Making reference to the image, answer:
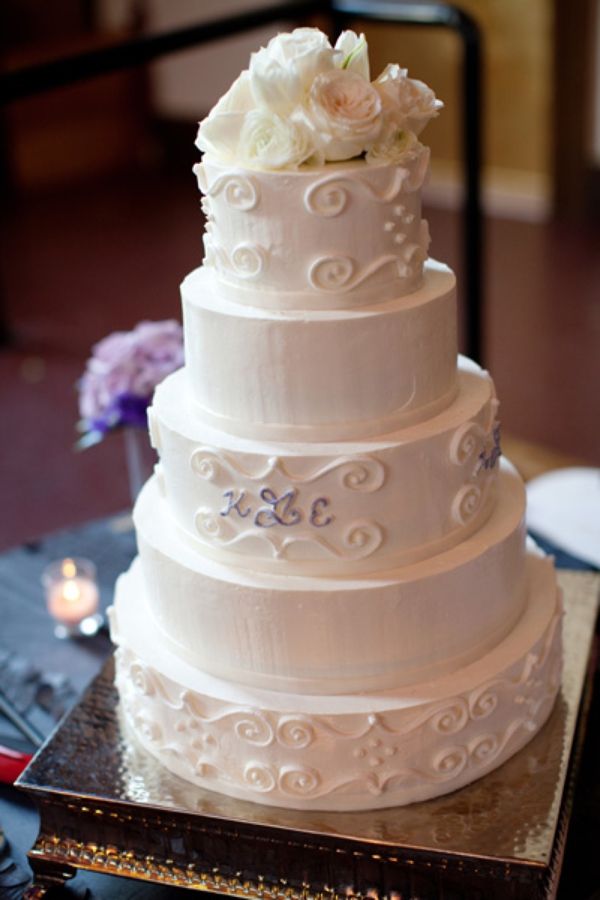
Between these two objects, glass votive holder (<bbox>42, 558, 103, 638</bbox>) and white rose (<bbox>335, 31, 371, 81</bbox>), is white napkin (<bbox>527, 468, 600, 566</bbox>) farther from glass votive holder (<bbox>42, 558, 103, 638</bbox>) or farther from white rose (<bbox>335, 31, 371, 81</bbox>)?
white rose (<bbox>335, 31, 371, 81</bbox>)

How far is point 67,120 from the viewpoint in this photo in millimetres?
8000

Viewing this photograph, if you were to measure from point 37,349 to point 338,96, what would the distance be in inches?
164

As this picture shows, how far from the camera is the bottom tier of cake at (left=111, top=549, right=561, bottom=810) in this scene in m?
1.92

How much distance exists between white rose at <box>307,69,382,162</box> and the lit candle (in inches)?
52.5

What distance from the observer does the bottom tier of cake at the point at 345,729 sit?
1923mm

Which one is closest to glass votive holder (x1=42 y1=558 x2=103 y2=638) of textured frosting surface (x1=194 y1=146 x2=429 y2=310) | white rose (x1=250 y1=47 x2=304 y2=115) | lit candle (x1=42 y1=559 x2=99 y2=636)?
lit candle (x1=42 y1=559 x2=99 y2=636)

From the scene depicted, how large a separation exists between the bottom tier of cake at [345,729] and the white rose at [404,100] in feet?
2.40

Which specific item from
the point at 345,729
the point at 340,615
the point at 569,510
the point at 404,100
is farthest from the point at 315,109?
the point at 569,510

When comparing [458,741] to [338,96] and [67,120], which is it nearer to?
[338,96]

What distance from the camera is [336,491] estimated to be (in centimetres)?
185

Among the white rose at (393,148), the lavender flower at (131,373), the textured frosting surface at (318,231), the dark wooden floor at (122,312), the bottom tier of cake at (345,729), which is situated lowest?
the dark wooden floor at (122,312)

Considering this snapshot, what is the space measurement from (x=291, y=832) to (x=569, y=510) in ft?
4.44

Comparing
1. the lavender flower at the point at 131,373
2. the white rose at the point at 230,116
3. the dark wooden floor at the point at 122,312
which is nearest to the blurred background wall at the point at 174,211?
the dark wooden floor at the point at 122,312

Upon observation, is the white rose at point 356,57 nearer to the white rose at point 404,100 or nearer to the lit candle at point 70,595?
the white rose at point 404,100
